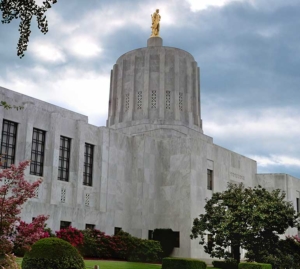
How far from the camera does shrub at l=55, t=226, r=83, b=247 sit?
2753 cm

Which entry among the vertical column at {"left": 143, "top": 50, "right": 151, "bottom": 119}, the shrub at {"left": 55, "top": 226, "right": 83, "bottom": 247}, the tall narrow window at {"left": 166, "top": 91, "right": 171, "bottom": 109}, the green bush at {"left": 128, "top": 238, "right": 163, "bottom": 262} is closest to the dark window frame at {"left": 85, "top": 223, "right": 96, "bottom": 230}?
the green bush at {"left": 128, "top": 238, "right": 163, "bottom": 262}

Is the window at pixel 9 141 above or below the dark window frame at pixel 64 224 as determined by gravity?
above

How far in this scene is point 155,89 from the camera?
42.0 m

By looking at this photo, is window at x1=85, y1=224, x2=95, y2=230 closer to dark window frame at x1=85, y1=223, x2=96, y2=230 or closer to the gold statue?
dark window frame at x1=85, y1=223, x2=96, y2=230

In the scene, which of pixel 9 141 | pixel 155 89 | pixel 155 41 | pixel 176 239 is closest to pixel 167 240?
pixel 176 239

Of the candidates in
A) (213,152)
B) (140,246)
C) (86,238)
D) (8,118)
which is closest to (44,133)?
(8,118)

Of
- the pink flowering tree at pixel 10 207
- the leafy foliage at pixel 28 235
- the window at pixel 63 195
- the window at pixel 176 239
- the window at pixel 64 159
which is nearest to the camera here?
the pink flowering tree at pixel 10 207

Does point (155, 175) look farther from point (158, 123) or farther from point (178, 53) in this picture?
point (178, 53)

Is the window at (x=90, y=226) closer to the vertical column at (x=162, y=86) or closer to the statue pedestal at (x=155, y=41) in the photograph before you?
the vertical column at (x=162, y=86)

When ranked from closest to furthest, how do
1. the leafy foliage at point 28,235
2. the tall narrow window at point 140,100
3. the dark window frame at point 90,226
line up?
the leafy foliage at point 28,235 → the dark window frame at point 90,226 → the tall narrow window at point 140,100

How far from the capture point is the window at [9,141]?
2944 cm

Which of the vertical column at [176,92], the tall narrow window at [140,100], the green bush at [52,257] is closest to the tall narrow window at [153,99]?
the tall narrow window at [140,100]

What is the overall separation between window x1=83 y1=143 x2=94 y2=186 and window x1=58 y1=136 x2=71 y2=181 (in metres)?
1.47

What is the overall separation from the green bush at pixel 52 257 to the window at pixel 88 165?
18.8 meters
